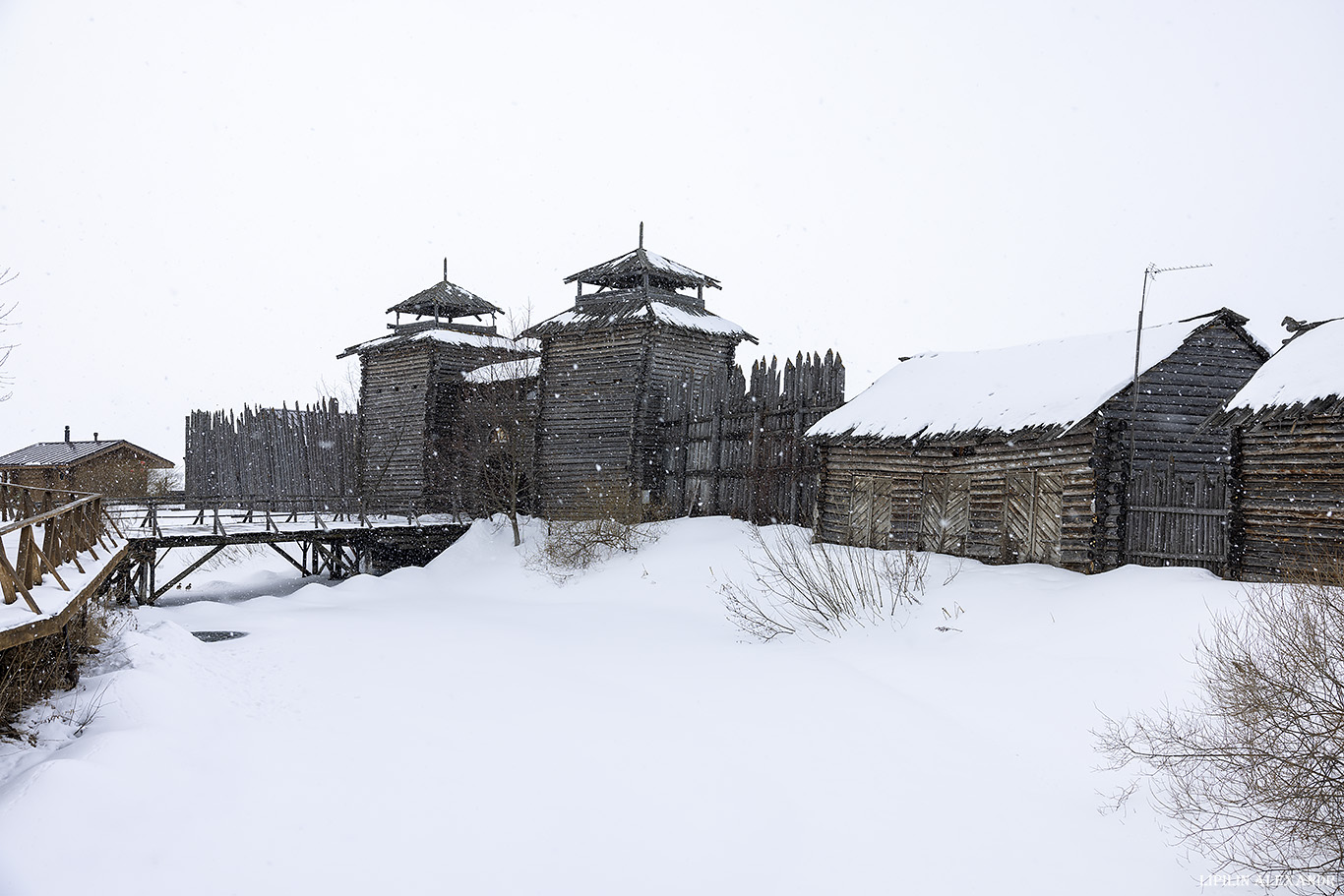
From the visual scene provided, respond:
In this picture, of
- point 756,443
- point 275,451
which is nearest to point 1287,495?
point 756,443

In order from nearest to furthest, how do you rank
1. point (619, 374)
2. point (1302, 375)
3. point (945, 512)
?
point (1302, 375), point (945, 512), point (619, 374)

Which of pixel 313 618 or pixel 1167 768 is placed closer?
pixel 1167 768

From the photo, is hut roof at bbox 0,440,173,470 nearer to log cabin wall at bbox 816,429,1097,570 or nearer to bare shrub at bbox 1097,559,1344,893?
log cabin wall at bbox 816,429,1097,570

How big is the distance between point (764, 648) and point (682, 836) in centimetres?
580

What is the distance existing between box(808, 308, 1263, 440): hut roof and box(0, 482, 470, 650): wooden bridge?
12.5m

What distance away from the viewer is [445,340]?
27.6 metres

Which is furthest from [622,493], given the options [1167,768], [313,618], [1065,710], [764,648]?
[1167,768]

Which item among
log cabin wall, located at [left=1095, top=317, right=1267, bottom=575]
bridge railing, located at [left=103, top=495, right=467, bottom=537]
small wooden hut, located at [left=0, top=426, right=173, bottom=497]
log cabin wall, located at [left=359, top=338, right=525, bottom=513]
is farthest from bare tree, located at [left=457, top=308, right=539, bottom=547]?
small wooden hut, located at [left=0, top=426, right=173, bottom=497]

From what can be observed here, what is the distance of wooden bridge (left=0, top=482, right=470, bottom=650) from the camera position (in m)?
7.37

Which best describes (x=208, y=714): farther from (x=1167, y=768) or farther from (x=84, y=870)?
(x=1167, y=768)

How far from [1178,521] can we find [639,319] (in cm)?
→ 1373

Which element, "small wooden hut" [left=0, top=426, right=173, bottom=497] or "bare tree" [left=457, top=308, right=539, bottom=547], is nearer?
"bare tree" [left=457, top=308, right=539, bottom=547]

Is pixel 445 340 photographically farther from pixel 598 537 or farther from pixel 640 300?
pixel 598 537

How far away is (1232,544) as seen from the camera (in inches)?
474
